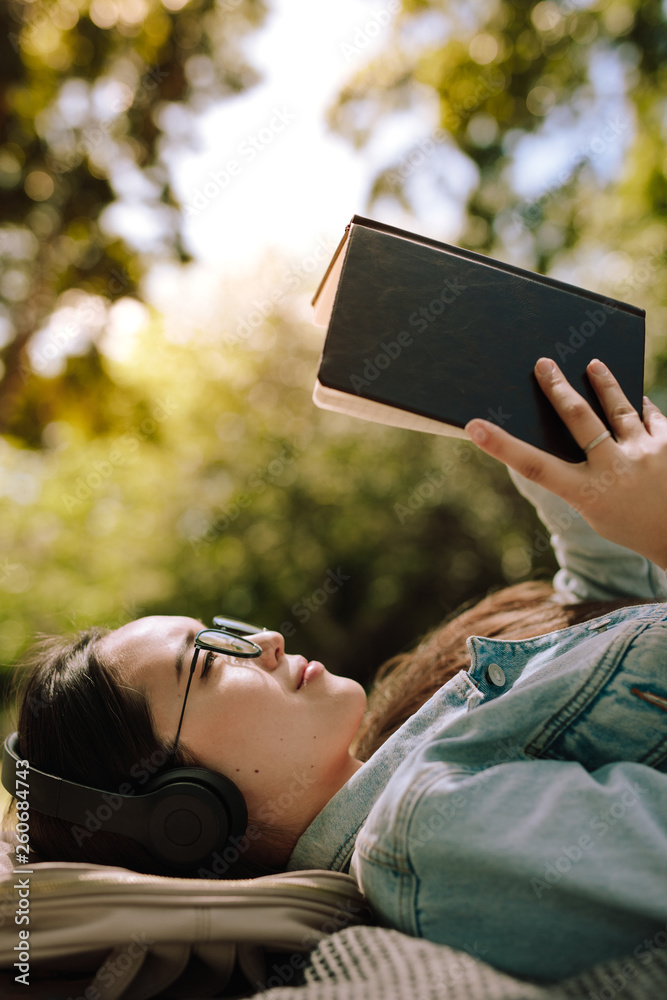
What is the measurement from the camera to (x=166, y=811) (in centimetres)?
133

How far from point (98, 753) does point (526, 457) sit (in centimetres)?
116

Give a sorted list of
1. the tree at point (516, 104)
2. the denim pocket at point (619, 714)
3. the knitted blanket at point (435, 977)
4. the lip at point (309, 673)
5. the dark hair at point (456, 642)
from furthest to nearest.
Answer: the tree at point (516, 104)
the dark hair at point (456, 642)
the lip at point (309, 673)
the denim pocket at point (619, 714)
the knitted blanket at point (435, 977)

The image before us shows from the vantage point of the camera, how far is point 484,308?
1248mm

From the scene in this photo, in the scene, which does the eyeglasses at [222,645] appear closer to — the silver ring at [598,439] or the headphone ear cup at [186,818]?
the headphone ear cup at [186,818]

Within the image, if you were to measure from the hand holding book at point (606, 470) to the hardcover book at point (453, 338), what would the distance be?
4cm

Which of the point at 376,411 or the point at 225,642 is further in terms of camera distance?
the point at 225,642

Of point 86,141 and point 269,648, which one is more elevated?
point 86,141

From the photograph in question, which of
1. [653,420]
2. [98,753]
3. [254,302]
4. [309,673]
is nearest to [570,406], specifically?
[653,420]

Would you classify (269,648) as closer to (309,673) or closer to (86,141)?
(309,673)

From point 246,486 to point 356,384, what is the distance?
6621mm

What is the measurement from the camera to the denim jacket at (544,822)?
921 mm

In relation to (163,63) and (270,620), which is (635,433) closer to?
(163,63)

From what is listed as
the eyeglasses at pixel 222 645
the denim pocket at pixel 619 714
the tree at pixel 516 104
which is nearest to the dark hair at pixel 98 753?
the eyeglasses at pixel 222 645

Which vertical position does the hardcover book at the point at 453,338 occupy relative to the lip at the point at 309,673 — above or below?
above
